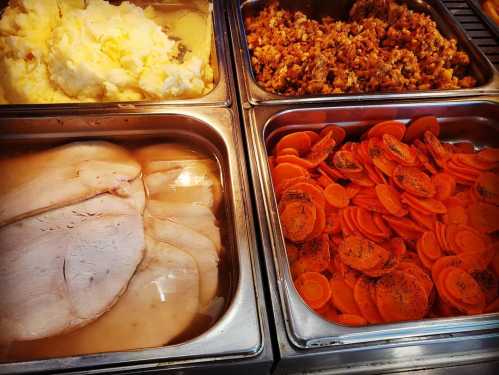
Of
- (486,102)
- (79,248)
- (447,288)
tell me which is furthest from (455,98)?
(79,248)

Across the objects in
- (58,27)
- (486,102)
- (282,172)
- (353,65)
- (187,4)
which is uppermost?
(187,4)

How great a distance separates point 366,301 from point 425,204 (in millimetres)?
632

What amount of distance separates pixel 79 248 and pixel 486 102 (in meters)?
2.47

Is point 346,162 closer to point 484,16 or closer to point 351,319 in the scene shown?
point 351,319

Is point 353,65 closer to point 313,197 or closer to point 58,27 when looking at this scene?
point 313,197

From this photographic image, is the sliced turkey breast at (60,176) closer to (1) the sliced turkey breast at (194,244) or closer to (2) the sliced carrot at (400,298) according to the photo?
(1) the sliced turkey breast at (194,244)

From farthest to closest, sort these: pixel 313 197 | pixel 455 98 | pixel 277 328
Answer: pixel 455 98 < pixel 313 197 < pixel 277 328

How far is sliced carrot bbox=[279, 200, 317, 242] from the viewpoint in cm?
183

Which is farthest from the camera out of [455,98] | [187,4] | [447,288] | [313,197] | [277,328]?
[187,4]

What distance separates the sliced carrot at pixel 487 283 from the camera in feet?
5.53

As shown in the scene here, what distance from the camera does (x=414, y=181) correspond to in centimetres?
201

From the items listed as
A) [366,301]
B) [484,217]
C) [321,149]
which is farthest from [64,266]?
[484,217]

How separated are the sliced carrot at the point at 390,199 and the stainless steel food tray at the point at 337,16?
1.91 feet

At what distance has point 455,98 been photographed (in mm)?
2336
